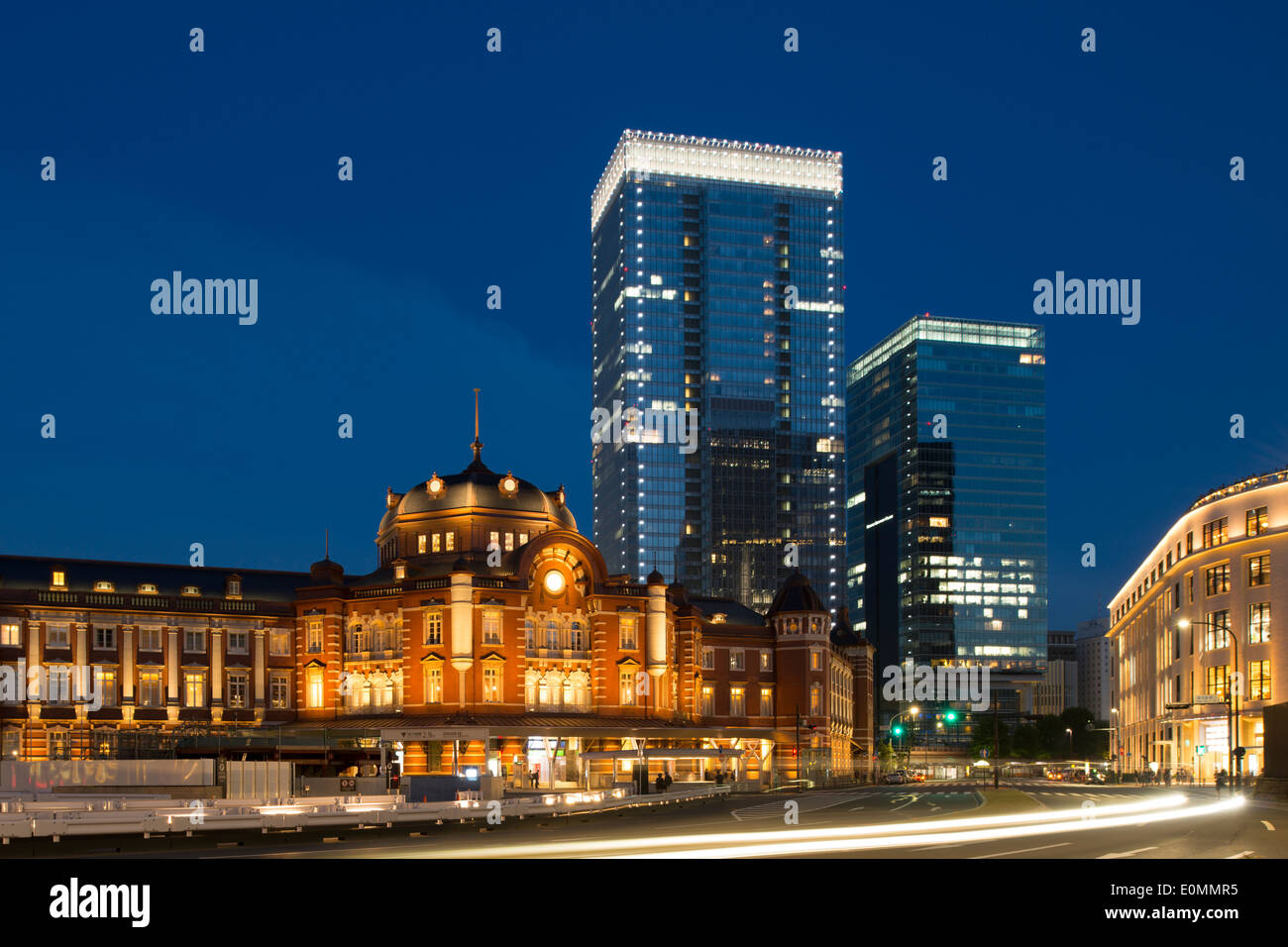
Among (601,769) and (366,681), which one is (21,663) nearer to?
(366,681)

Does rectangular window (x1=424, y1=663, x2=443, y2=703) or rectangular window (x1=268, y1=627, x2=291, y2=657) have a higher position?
rectangular window (x1=268, y1=627, x2=291, y2=657)

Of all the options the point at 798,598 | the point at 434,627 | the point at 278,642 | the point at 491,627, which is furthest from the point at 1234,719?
the point at 278,642

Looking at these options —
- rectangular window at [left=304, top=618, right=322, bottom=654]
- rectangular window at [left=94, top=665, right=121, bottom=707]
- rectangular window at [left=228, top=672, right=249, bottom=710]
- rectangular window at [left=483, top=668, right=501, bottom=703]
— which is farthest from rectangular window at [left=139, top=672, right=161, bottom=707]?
rectangular window at [left=483, top=668, right=501, bottom=703]

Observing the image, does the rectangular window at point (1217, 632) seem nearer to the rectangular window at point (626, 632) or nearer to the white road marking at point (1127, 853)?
the rectangular window at point (626, 632)

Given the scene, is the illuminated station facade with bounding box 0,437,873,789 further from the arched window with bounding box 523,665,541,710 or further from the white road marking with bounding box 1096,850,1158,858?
the white road marking with bounding box 1096,850,1158,858

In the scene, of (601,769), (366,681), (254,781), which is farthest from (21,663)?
(254,781)

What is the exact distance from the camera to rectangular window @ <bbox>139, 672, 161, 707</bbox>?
105125 mm

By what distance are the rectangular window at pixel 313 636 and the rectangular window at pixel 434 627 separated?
1091 centimetres

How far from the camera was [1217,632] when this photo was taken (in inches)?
4200

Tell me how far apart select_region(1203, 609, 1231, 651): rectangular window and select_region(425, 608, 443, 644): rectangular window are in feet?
187

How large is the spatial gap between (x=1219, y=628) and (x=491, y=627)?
5479 centimetres

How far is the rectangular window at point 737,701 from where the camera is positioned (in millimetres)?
126562

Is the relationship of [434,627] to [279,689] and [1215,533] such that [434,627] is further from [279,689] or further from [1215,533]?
[1215,533]

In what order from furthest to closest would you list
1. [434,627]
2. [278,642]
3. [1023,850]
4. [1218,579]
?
[278,642] < [1218,579] < [434,627] < [1023,850]
